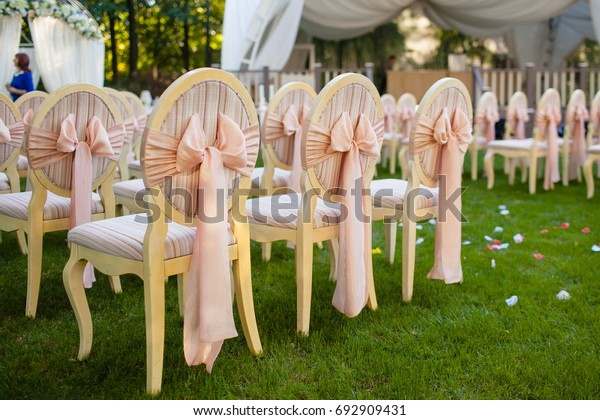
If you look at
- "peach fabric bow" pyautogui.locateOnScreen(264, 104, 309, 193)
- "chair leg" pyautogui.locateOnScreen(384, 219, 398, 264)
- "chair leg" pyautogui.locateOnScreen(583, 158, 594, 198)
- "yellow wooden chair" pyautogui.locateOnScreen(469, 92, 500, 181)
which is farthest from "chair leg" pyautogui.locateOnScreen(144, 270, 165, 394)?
"yellow wooden chair" pyautogui.locateOnScreen(469, 92, 500, 181)

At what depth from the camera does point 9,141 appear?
398 cm

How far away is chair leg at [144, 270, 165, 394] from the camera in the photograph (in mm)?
2377

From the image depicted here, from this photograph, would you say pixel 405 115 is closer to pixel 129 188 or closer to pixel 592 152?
pixel 592 152

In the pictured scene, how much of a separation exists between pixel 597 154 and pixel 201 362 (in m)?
5.11

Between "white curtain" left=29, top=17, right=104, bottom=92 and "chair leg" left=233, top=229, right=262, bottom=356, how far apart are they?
7.45m

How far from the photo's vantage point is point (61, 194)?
3.23 meters

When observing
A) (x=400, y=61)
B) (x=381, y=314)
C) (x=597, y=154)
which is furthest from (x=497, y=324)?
(x=400, y=61)

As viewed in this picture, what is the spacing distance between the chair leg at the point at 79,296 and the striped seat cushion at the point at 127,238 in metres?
0.10

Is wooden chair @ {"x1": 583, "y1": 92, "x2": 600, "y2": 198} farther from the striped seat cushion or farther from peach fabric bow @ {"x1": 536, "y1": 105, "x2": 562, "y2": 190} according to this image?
the striped seat cushion

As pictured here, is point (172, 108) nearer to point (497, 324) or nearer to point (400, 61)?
point (497, 324)

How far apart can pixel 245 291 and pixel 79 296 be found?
0.70 meters

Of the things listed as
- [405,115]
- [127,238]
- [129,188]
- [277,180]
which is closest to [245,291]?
[127,238]

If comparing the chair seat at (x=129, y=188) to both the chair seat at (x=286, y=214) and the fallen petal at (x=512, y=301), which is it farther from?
the fallen petal at (x=512, y=301)

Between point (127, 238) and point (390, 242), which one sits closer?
point (127, 238)
